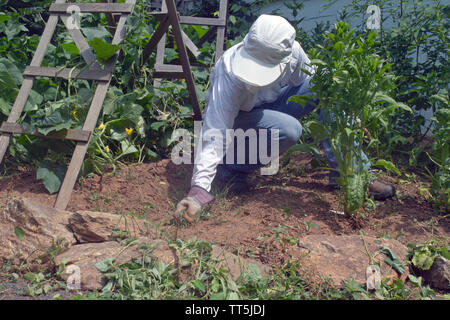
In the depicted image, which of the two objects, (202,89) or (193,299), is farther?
(202,89)

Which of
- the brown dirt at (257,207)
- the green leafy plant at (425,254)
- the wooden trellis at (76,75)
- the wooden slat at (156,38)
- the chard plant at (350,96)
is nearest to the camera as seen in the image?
the green leafy plant at (425,254)

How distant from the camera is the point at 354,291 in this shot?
1.94 m

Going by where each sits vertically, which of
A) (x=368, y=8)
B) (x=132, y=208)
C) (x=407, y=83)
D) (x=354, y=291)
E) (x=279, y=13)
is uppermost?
(x=279, y=13)

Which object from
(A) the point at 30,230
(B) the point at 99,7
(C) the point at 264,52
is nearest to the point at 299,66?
(C) the point at 264,52

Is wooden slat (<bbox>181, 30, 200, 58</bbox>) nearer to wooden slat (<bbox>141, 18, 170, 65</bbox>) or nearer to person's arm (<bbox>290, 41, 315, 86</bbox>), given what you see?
wooden slat (<bbox>141, 18, 170, 65</bbox>)

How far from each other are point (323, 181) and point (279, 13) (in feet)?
6.55

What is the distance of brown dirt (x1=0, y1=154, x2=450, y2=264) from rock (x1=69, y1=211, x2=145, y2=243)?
0.63 ft

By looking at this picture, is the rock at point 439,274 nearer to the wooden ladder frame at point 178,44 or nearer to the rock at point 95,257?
the rock at point 95,257

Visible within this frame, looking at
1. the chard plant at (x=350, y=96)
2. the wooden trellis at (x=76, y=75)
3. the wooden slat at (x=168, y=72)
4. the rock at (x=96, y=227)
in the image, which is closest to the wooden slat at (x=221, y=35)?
the wooden slat at (x=168, y=72)

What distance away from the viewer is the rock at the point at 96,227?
2.21 meters

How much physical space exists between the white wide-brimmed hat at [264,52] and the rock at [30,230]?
1.10 metres

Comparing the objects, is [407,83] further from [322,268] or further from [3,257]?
[3,257]
